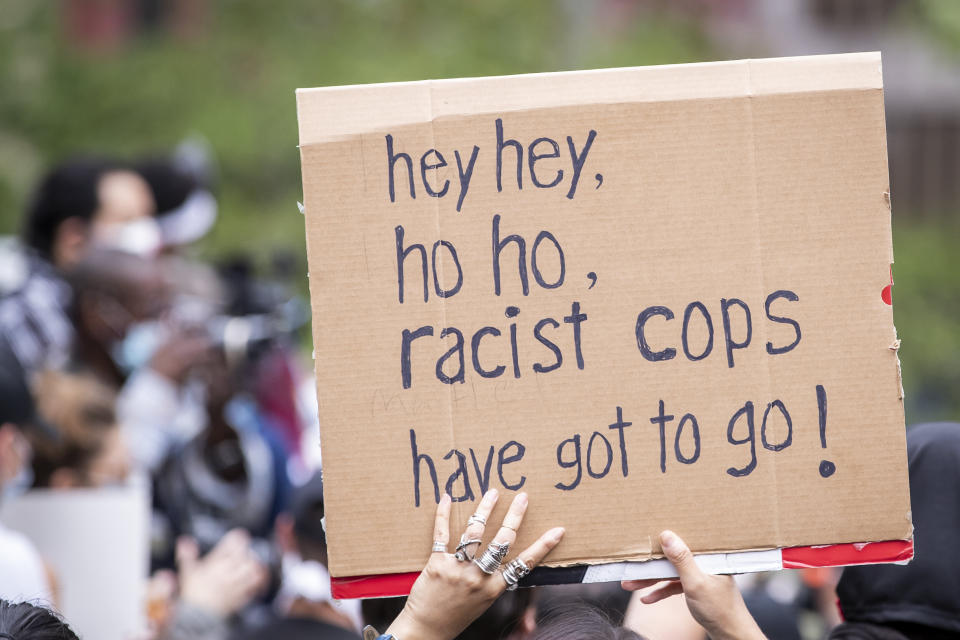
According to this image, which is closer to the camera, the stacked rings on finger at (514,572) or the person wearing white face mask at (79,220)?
the stacked rings on finger at (514,572)

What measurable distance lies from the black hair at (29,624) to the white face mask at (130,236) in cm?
285

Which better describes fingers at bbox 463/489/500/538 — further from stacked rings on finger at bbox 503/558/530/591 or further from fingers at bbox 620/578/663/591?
fingers at bbox 620/578/663/591

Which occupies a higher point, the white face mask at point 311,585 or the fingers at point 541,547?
the fingers at point 541,547

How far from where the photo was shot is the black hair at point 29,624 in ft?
5.53

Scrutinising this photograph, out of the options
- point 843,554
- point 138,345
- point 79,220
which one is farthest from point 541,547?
point 79,220

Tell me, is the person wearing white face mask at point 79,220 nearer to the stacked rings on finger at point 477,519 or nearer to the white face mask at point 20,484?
the white face mask at point 20,484

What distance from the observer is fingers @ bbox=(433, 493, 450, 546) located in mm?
1681

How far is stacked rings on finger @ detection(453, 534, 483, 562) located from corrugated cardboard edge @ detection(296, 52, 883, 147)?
0.65m

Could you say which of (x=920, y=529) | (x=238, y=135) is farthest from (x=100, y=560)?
(x=238, y=135)

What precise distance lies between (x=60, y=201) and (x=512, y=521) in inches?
139

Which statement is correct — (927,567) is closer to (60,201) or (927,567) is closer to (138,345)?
(138,345)

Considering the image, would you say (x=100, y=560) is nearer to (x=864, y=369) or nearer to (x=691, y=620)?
(x=691, y=620)

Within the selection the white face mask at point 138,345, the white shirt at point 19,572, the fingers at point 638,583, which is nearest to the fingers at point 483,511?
the fingers at point 638,583

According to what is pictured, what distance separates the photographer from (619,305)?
1712mm
